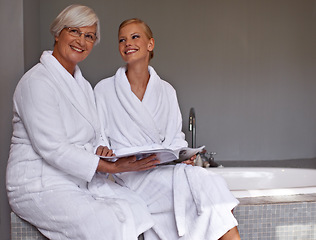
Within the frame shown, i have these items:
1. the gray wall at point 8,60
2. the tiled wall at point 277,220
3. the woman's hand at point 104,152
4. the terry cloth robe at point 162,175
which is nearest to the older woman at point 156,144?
the terry cloth robe at point 162,175

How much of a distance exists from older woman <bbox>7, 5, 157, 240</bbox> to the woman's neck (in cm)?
30

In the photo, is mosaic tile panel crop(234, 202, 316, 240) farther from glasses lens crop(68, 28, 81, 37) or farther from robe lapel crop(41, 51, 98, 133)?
glasses lens crop(68, 28, 81, 37)

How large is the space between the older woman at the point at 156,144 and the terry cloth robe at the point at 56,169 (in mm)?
142

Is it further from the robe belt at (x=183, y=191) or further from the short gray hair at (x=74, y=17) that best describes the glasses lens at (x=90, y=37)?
the robe belt at (x=183, y=191)

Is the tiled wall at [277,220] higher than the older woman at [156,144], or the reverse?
the older woman at [156,144]

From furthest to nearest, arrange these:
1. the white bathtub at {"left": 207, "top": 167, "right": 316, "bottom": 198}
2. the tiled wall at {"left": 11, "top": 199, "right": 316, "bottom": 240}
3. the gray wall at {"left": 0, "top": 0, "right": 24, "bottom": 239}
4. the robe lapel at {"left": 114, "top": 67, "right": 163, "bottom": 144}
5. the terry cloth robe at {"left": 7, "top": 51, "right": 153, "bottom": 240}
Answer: the white bathtub at {"left": 207, "top": 167, "right": 316, "bottom": 198}
the gray wall at {"left": 0, "top": 0, "right": 24, "bottom": 239}
the tiled wall at {"left": 11, "top": 199, "right": 316, "bottom": 240}
the robe lapel at {"left": 114, "top": 67, "right": 163, "bottom": 144}
the terry cloth robe at {"left": 7, "top": 51, "right": 153, "bottom": 240}

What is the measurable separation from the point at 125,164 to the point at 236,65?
297 centimetres

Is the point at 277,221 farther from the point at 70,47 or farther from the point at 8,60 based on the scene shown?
the point at 8,60

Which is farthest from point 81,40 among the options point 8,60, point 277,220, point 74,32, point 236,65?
point 236,65

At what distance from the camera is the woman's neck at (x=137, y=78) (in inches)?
78.5

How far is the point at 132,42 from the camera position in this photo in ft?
6.35

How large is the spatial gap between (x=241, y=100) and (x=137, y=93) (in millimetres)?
2592

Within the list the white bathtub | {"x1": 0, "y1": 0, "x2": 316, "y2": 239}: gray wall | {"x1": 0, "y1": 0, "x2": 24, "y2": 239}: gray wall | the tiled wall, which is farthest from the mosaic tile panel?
{"x1": 0, "y1": 0, "x2": 316, "y2": 239}: gray wall

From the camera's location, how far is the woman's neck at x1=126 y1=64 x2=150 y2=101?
199cm
